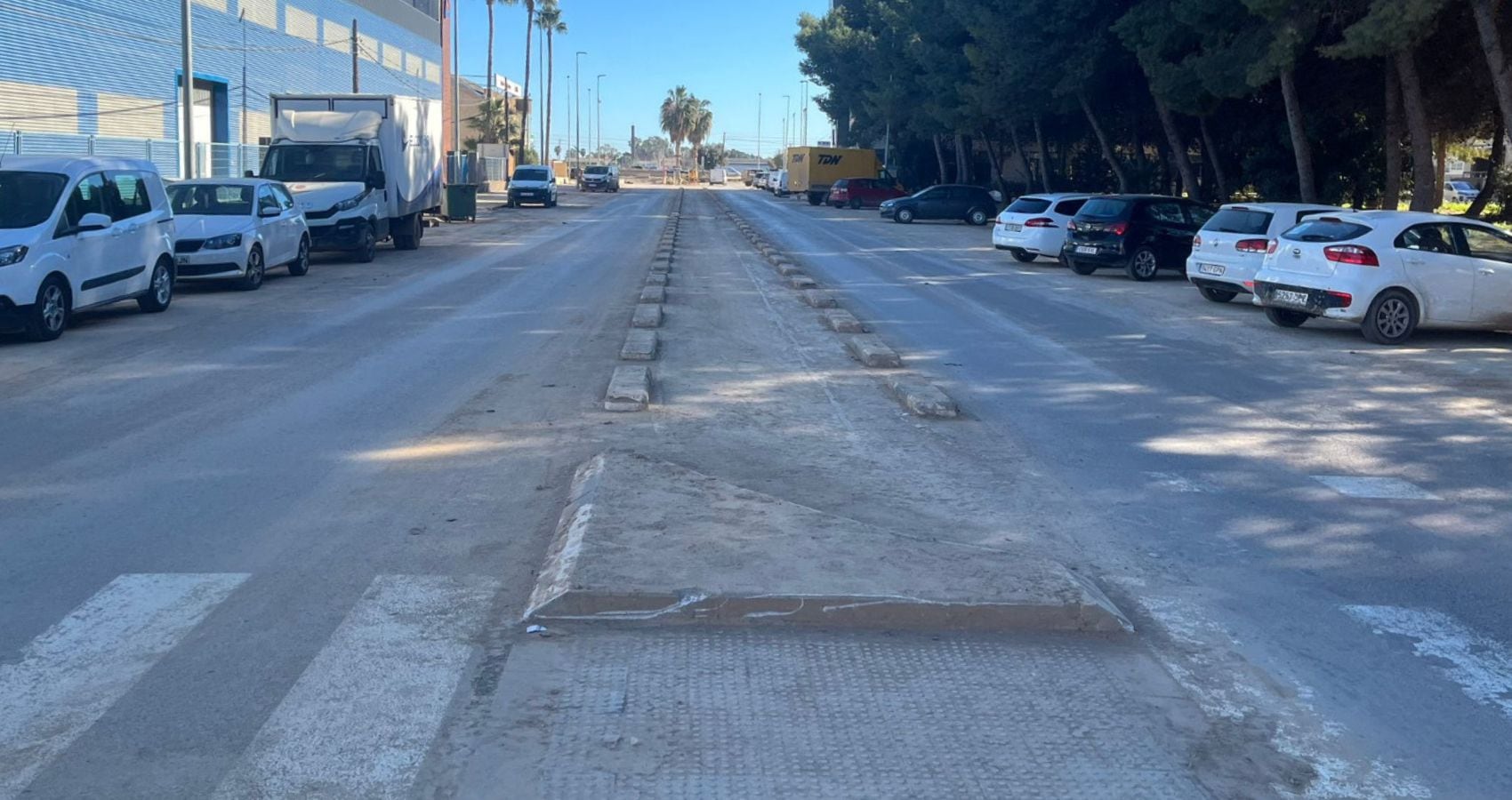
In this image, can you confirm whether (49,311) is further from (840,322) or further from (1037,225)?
(1037,225)

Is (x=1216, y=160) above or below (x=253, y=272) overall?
above

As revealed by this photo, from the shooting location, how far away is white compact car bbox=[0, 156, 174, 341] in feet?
45.0

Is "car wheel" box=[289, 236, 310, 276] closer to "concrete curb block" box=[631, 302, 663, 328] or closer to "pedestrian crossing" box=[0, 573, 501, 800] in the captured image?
"concrete curb block" box=[631, 302, 663, 328]

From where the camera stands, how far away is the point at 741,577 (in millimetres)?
6074

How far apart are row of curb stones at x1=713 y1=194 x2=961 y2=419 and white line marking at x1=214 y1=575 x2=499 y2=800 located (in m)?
5.16

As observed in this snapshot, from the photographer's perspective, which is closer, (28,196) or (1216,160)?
(28,196)

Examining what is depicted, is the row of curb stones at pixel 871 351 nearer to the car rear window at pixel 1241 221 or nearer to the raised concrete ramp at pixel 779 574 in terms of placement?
the raised concrete ramp at pixel 779 574

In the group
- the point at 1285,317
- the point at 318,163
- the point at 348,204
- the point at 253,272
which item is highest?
the point at 318,163

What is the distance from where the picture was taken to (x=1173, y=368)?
1356 cm

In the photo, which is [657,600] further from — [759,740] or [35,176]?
[35,176]

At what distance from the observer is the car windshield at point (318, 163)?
84.3ft

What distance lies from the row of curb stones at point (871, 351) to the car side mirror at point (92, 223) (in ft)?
27.0

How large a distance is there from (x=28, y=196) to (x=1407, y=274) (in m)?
15.3

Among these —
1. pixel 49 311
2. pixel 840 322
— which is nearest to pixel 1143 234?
pixel 840 322
